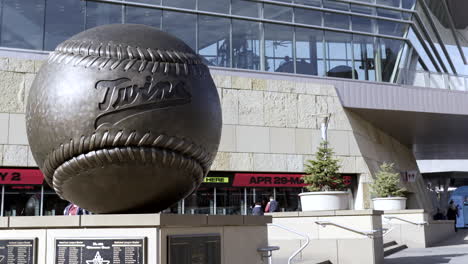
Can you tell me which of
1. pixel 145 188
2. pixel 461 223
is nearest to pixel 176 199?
pixel 145 188

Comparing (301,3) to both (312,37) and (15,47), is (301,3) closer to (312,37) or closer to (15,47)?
(312,37)

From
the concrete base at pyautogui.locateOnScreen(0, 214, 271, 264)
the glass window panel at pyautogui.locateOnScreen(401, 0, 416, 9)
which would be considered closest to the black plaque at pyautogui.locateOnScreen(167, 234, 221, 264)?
the concrete base at pyautogui.locateOnScreen(0, 214, 271, 264)

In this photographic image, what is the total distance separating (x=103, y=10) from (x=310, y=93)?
10.0 metres

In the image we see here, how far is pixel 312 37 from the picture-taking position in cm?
2666

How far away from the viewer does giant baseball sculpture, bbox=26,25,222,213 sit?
441cm

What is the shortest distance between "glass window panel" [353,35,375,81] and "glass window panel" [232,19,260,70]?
5.44 meters

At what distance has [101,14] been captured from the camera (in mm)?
22938

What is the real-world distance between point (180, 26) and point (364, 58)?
9824 millimetres

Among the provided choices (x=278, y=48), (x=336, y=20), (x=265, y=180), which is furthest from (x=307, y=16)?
(x=265, y=180)

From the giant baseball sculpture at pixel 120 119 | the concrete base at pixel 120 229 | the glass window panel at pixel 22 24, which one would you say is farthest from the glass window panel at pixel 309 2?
the concrete base at pixel 120 229

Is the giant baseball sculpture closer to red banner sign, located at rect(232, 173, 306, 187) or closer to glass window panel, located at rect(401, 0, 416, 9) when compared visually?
red banner sign, located at rect(232, 173, 306, 187)

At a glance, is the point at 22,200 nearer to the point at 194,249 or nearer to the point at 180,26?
the point at 180,26

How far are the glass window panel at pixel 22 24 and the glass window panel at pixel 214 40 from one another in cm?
686

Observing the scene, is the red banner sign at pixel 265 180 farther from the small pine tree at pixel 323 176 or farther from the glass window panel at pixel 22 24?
the small pine tree at pixel 323 176
